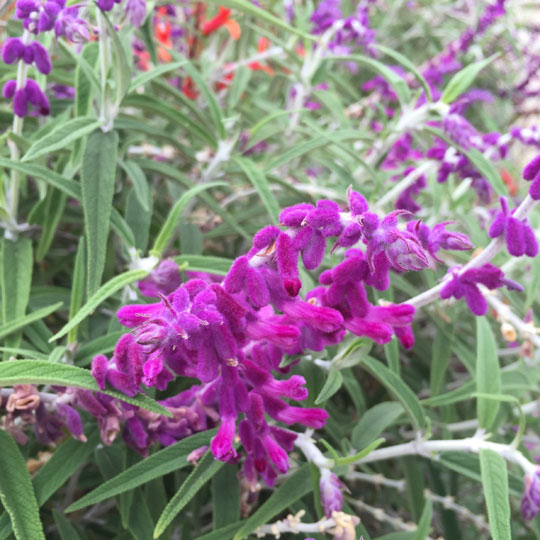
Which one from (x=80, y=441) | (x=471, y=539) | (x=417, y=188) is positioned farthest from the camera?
(x=471, y=539)

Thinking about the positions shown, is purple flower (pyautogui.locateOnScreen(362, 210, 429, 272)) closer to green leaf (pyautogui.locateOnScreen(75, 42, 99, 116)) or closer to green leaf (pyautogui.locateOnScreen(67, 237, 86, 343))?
green leaf (pyautogui.locateOnScreen(67, 237, 86, 343))

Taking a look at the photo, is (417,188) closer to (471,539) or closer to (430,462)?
(430,462)

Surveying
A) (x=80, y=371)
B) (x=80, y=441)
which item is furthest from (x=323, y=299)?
(x=80, y=441)

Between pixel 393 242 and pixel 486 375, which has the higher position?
pixel 393 242

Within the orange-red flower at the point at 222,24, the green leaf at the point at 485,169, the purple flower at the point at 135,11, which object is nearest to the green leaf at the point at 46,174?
the purple flower at the point at 135,11

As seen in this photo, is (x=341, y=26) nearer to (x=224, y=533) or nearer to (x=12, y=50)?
(x=12, y=50)

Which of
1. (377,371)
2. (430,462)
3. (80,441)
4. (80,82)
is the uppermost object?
(80,82)

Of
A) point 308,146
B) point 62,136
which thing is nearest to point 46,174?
point 62,136
